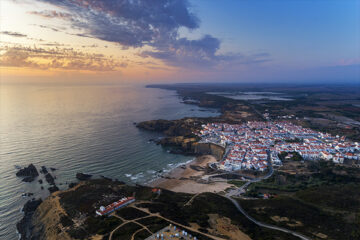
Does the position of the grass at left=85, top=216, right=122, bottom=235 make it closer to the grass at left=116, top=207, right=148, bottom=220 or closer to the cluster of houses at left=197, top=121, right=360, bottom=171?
the grass at left=116, top=207, right=148, bottom=220

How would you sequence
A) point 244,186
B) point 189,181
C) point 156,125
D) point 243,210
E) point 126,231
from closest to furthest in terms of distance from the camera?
point 126,231
point 243,210
point 244,186
point 189,181
point 156,125

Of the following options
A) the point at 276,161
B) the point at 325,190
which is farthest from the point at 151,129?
the point at 325,190

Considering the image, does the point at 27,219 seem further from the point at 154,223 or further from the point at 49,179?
the point at 154,223

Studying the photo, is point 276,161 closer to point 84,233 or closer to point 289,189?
point 289,189

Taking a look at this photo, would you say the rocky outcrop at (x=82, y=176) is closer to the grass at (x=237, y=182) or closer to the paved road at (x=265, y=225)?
the paved road at (x=265, y=225)

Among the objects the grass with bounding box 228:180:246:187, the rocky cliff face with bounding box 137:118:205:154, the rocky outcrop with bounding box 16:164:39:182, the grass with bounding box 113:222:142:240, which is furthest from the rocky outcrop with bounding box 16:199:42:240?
the rocky cliff face with bounding box 137:118:205:154

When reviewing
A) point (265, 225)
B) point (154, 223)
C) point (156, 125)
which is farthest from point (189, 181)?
point (156, 125)
